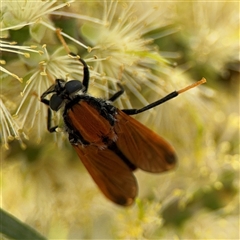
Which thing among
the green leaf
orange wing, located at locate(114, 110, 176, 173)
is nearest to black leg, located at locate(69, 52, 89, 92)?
orange wing, located at locate(114, 110, 176, 173)

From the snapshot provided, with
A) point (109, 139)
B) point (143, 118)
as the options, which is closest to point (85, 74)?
point (109, 139)

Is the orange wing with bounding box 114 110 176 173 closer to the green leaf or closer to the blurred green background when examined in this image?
the blurred green background

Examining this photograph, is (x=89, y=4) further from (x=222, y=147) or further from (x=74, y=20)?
(x=222, y=147)

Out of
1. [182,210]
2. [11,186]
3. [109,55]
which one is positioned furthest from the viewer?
[182,210]

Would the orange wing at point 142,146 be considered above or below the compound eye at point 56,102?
below

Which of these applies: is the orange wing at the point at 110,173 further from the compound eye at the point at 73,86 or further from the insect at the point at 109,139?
the compound eye at the point at 73,86

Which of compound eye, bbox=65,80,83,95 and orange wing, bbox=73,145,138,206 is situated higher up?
compound eye, bbox=65,80,83,95

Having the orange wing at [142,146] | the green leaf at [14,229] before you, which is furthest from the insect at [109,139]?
the green leaf at [14,229]

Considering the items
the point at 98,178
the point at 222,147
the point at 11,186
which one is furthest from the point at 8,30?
the point at 222,147
